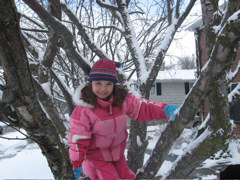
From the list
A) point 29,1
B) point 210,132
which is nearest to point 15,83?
point 29,1

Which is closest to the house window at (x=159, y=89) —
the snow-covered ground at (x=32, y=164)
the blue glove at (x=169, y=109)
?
the snow-covered ground at (x=32, y=164)

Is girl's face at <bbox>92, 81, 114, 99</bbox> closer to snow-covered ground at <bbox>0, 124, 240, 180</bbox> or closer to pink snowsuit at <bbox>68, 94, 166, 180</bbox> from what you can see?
pink snowsuit at <bbox>68, 94, 166, 180</bbox>

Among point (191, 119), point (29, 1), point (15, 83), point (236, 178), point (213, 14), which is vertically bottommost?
point (236, 178)

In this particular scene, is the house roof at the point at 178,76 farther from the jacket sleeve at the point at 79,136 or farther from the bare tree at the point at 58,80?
the jacket sleeve at the point at 79,136

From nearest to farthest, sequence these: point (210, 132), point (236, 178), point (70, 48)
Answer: point (236, 178) → point (210, 132) → point (70, 48)

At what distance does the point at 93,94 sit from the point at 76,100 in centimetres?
15

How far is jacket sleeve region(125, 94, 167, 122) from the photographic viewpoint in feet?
7.17

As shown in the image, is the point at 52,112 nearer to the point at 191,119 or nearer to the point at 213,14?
the point at 191,119

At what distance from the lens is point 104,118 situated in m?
2.10

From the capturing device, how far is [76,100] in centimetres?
210

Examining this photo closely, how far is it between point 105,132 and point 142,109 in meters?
0.39

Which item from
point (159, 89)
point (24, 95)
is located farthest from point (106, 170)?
point (159, 89)

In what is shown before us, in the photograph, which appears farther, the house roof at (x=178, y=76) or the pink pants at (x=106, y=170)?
the house roof at (x=178, y=76)

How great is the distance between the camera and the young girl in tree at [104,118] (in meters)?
2.05
